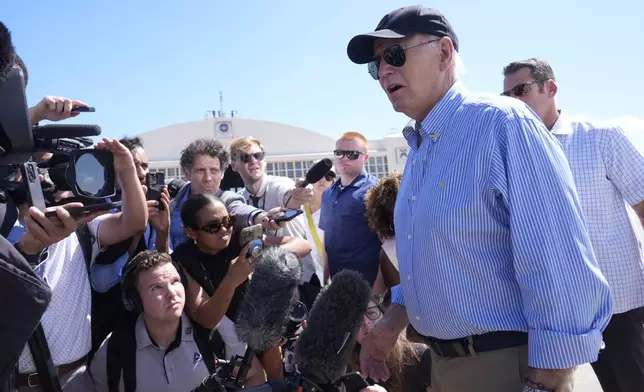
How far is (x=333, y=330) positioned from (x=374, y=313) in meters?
1.62

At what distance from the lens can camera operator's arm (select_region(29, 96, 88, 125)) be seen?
6.57 feet

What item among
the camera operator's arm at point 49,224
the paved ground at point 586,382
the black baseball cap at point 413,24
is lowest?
the paved ground at point 586,382

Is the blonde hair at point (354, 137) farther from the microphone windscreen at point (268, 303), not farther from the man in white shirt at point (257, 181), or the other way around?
the microphone windscreen at point (268, 303)

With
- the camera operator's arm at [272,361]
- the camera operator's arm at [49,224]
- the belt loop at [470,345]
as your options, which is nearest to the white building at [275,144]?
the camera operator's arm at [272,361]

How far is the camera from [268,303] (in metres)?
1.61

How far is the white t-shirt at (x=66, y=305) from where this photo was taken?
2443 millimetres

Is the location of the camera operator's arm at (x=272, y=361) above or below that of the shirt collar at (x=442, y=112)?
below

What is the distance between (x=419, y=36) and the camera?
1.89 m

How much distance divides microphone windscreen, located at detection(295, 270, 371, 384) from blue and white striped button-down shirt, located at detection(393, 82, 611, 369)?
256 mm

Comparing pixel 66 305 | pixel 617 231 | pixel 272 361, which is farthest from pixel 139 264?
pixel 617 231

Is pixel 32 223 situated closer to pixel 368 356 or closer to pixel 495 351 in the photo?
pixel 368 356

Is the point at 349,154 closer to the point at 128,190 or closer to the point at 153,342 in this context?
the point at 153,342

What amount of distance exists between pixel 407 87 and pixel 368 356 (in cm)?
110

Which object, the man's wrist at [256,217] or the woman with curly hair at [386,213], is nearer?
the man's wrist at [256,217]
